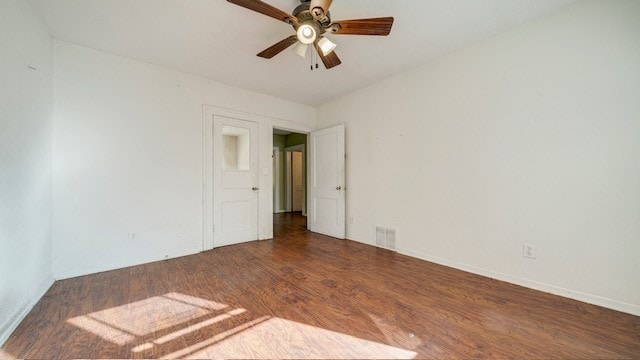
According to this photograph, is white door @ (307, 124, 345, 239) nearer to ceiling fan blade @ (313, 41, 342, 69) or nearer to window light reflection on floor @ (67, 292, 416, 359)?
ceiling fan blade @ (313, 41, 342, 69)

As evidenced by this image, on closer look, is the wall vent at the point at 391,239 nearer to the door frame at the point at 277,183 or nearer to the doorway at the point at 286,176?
the doorway at the point at 286,176

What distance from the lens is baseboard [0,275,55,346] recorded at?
5.10 ft

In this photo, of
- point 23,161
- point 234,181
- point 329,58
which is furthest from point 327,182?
point 23,161

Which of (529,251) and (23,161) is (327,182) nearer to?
(529,251)

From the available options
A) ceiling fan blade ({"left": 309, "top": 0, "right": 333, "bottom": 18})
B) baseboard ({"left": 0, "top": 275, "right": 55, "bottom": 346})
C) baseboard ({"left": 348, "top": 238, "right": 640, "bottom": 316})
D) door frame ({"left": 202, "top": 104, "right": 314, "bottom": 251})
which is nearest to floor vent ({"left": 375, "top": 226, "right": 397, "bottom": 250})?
baseboard ({"left": 348, "top": 238, "right": 640, "bottom": 316})

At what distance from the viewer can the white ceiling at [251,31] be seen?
2.08m

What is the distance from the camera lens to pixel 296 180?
7535 mm

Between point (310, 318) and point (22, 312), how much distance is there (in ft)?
7.32

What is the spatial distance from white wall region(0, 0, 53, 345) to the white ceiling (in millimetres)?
419

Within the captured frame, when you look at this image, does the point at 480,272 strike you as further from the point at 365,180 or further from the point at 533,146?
the point at 365,180

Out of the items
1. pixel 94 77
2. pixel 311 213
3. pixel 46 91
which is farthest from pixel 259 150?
pixel 46 91

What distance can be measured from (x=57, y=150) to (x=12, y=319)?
1.67m

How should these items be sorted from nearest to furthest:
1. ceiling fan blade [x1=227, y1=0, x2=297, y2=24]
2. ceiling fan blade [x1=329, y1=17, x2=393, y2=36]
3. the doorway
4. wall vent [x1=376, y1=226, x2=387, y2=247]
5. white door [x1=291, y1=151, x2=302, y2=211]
Answer: ceiling fan blade [x1=227, y1=0, x2=297, y2=24] < ceiling fan blade [x1=329, y1=17, x2=393, y2=36] < wall vent [x1=376, y1=226, x2=387, y2=247] < the doorway < white door [x1=291, y1=151, x2=302, y2=211]

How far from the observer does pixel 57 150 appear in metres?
2.47
